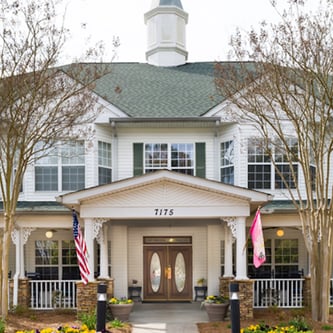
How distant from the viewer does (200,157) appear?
20578 millimetres

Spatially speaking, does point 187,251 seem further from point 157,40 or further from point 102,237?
point 157,40

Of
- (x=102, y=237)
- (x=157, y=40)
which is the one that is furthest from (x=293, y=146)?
(x=157, y=40)

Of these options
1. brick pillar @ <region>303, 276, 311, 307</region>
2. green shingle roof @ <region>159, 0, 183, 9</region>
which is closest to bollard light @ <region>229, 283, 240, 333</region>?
brick pillar @ <region>303, 276, 311, 307</region>

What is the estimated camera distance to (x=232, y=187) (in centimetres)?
1648

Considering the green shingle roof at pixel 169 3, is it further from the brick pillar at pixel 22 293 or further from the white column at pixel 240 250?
the brick pillar at pixel 22 293

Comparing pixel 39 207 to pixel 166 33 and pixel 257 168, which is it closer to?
pixel 257 168

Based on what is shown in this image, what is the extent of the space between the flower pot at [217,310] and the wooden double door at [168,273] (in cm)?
424

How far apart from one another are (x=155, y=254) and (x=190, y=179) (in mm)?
5395

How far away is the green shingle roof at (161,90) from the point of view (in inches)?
813

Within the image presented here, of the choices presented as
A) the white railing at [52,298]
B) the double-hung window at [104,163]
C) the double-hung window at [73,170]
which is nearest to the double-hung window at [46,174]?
the double-hung window at [73,170]

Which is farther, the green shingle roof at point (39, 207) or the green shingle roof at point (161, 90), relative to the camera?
the green shingle roof at point (161, 90)

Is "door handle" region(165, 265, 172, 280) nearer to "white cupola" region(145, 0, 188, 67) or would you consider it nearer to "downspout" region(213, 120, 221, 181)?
"downspout" region(213, 120, 221, 181)

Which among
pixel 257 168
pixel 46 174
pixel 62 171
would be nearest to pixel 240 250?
pixel 257 168

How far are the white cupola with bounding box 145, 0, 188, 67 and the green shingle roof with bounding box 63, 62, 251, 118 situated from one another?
0.69 meters
